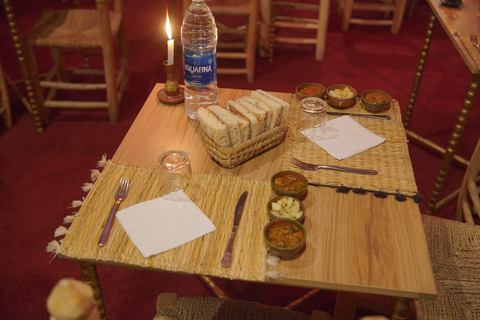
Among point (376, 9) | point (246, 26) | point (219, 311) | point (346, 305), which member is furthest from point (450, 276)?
point (376, 9)

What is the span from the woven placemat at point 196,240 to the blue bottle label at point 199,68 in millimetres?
336

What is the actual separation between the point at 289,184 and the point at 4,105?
2240mm

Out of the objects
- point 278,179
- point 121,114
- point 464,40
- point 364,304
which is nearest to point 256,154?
point 278,179

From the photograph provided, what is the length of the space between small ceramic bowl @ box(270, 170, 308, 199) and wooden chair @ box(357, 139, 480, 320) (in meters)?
0.39

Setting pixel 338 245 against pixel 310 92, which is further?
pixel 310 92

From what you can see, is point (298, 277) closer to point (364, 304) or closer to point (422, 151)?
point (364, 304)

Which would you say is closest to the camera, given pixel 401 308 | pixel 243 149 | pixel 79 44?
pixel 401 308

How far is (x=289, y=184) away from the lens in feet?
4.12

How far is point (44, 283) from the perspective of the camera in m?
1.96

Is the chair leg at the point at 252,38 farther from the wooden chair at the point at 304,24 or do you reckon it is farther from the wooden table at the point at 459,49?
the wooden table at the point at 459,49

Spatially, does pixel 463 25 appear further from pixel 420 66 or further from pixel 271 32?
pixel 271 32

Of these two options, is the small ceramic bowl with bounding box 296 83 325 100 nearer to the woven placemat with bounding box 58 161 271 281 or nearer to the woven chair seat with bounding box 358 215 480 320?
the woven placemat with bounding box 58 161 271 281

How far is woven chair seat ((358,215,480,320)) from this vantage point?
128 centimetres

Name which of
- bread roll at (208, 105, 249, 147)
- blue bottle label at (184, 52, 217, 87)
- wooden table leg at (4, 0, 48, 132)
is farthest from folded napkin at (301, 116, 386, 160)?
wooden table leg at (4, 0, 48, 132)
